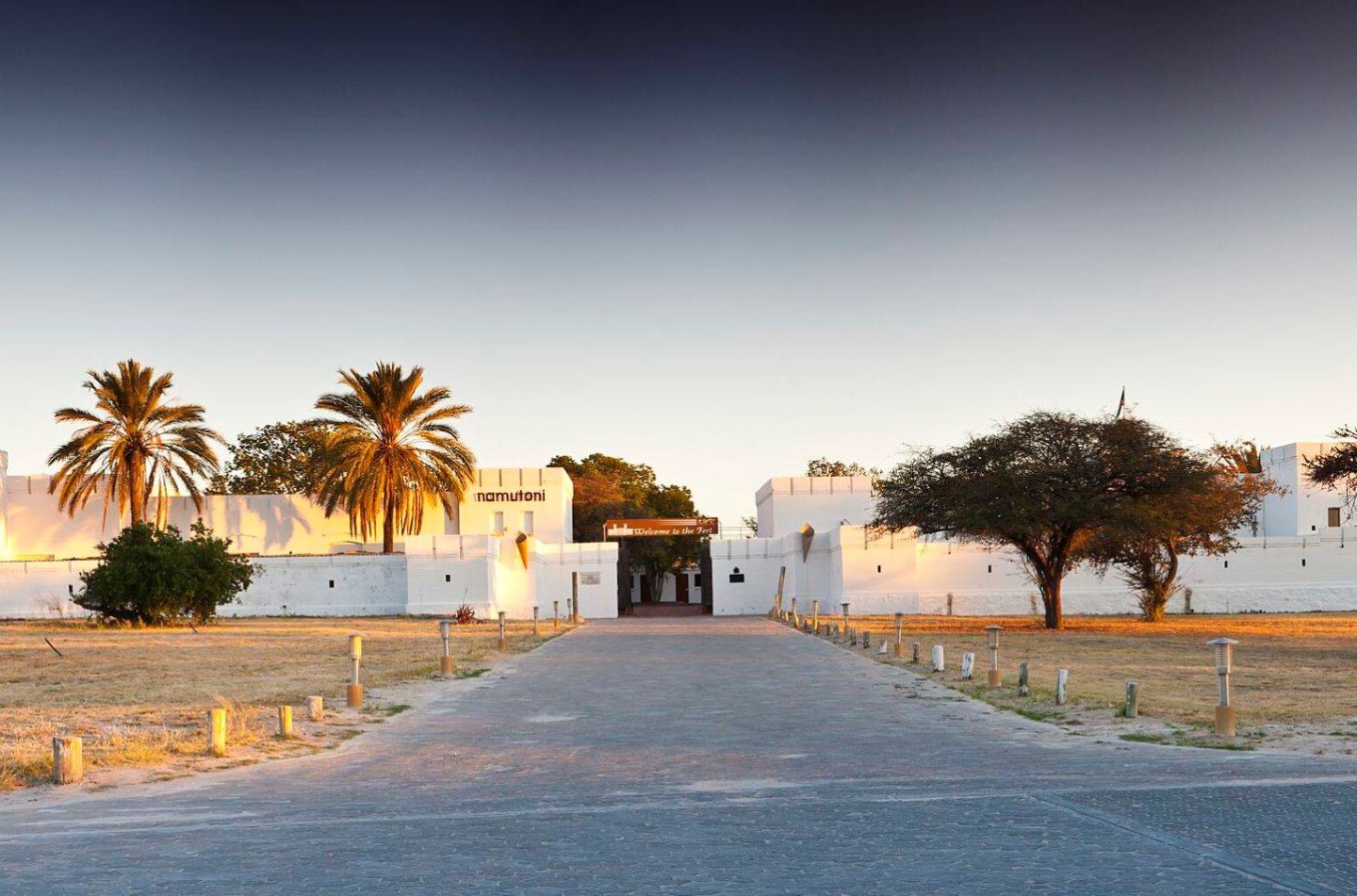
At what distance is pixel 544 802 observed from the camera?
9578 millimetres

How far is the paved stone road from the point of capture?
6793mm

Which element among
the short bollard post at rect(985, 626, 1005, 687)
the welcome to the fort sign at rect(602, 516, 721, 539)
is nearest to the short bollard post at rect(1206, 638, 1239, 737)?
the short bollard post at rect(985, 626, 1005, 687)

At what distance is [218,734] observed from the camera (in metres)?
12.7

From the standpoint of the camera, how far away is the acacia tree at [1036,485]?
37.8 metres

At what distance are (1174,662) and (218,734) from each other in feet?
62.8

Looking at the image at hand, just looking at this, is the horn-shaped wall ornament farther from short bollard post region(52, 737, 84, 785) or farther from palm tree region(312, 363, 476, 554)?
short bollard post region(52, 737, 84, 785)

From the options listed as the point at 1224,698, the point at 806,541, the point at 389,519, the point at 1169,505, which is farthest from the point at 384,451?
the point at 1224,698

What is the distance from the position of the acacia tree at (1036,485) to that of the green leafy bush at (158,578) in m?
23.4

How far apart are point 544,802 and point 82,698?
12.2m

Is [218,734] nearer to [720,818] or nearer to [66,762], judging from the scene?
[66,762]

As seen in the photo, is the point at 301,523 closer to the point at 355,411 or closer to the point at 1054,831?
the point at 355,411

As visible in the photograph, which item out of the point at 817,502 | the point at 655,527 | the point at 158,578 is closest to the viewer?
the point at 158,578

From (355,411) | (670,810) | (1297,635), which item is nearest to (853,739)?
(670,810)

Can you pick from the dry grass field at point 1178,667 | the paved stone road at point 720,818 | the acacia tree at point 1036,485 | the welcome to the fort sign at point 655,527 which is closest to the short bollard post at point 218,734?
the paved stone road at point 720,818
